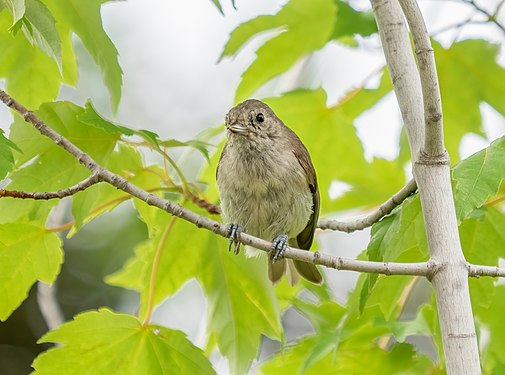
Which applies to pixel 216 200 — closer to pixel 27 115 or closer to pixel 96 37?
pixel 96 37

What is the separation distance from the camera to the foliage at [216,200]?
2227 mm

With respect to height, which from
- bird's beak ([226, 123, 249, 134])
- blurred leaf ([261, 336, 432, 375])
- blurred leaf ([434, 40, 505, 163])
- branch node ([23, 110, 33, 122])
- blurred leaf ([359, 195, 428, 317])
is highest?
blurred leaf ([434, 40, 505, 163])

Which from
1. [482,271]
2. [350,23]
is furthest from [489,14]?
[482,271]

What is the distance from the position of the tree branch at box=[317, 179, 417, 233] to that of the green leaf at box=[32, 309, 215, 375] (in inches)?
22.7

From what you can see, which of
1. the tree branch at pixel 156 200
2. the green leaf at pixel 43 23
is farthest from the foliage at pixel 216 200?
the tree branch at pixel 156 200

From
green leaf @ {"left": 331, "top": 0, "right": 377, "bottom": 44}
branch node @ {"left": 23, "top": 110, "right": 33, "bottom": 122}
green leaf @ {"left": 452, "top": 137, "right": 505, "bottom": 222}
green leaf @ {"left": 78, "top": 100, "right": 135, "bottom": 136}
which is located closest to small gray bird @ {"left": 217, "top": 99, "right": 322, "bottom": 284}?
green leaf @ {"left": 331, "top": 0, "right": 377, "bottom": 44}

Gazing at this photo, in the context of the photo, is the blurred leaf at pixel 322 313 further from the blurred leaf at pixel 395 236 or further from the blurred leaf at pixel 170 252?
the blurred leaf at pixel 395 236

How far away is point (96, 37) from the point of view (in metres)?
2.24

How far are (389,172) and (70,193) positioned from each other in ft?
5.15

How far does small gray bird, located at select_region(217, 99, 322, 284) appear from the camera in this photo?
291 cm

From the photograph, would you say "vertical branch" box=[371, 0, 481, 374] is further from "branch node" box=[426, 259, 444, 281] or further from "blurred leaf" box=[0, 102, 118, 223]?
"blurred leaf" box=[0, 102, 118, 223]

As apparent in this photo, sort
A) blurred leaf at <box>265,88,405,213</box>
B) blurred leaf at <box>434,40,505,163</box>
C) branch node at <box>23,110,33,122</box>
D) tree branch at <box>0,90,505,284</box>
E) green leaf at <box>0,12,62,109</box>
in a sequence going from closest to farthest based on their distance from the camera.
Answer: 1. tree branch at <box>0,90,505,284</box>
2. branch node at <box>23,110,33,122</box>
3. green leaf at <box>0,12,62,109</box>
4. blurred leaf at <box>434,40,505,163</box>
5. blurred leaf at <box>265,88,405,213</box>

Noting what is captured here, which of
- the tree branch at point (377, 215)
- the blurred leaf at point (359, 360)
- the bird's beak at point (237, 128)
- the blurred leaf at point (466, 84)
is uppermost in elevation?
the blurred leaf at point (466, 84)

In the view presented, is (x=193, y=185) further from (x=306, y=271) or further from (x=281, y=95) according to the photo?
(x=306, y=271)
